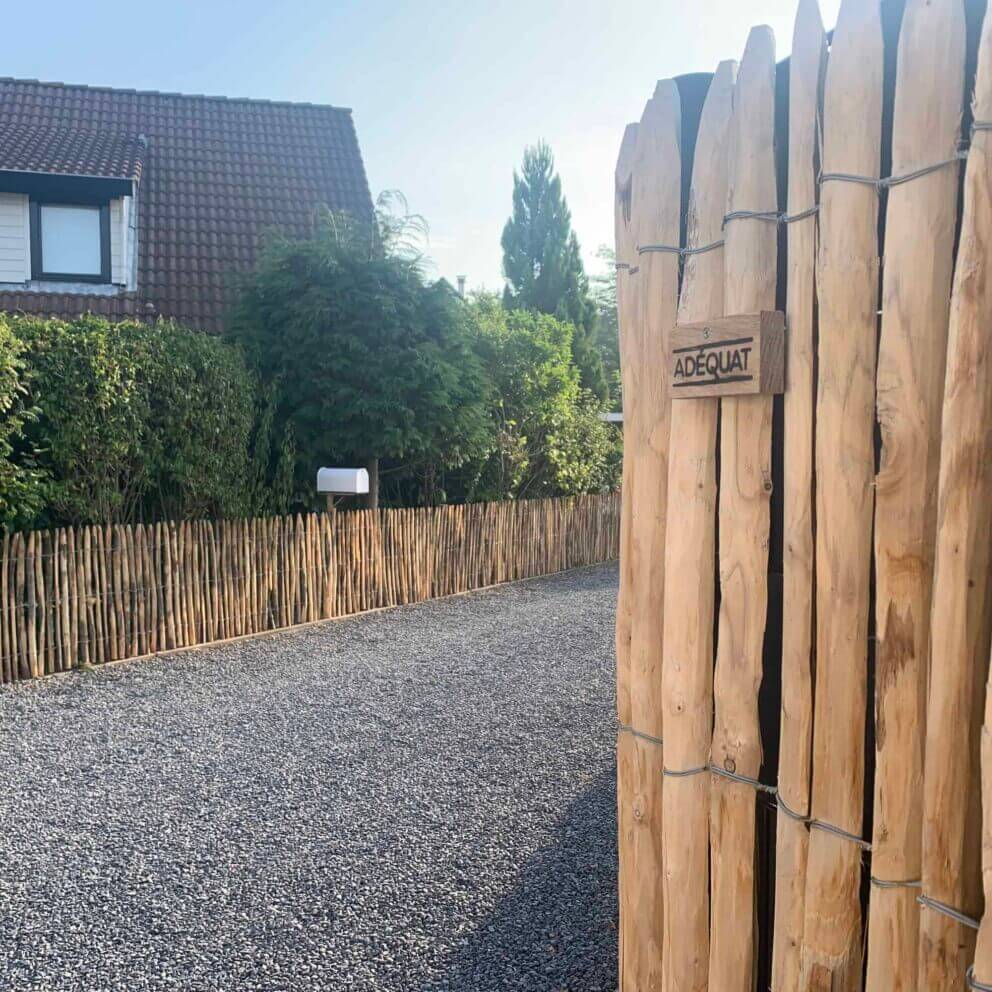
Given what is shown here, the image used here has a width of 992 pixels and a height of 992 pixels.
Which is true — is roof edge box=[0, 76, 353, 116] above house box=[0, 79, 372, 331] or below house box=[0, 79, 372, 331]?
above

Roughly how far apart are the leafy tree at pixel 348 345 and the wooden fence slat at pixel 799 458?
835 centimetres

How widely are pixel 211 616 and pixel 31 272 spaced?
6975 mm

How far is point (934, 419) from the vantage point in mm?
1784

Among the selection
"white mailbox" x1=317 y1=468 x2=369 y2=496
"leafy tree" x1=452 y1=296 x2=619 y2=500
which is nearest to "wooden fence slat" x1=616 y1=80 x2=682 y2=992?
"white mailbox" x1=317 y1=468 x2=369 y2=496

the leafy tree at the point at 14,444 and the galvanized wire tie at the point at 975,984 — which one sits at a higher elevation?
the leafy tree at the point at 14,444

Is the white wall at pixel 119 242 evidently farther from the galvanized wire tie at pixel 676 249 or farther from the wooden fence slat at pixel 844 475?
the wooden fence slat at pixel 844 475

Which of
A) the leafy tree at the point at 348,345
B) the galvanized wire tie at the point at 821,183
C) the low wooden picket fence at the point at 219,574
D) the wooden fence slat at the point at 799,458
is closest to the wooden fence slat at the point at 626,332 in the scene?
the galvanized wire tie at the point at 821,183

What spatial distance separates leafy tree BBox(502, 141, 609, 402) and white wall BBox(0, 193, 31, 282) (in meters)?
18.5

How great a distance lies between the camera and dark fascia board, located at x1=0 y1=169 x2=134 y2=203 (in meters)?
12.4

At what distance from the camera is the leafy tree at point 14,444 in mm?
7125

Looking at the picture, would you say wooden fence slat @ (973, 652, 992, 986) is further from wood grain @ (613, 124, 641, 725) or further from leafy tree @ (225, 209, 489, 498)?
leafy tree @ (225, 209, 489, 498)

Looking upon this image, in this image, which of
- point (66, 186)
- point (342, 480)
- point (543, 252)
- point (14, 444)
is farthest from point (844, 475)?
point (543, 252)

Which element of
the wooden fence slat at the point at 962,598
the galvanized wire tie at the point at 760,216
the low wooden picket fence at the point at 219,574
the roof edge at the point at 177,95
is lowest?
the low wooden picket fence at the point at 219,574

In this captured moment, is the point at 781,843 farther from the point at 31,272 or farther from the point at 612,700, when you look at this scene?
the point at 31,272
